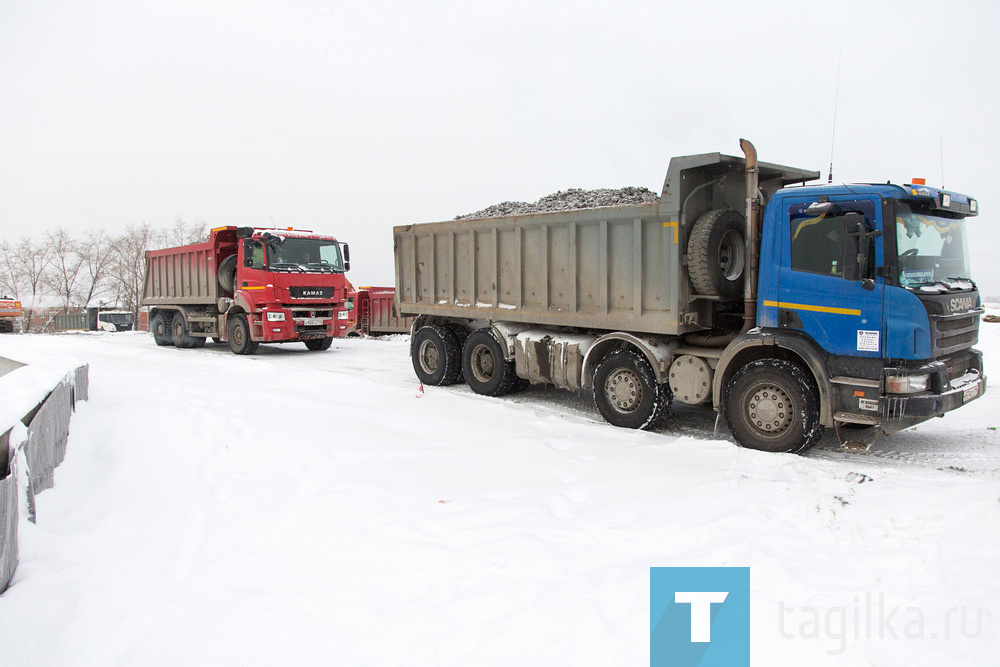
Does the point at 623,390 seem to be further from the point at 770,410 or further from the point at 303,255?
the point at 303,255

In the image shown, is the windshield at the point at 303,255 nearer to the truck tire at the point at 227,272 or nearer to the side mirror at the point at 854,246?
the truck tire at the point at 227,272

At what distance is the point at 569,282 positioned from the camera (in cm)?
866

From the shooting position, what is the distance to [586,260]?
27.7ft

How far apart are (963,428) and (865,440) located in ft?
5.67

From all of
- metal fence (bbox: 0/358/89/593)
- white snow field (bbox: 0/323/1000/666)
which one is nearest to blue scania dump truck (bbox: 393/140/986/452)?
white snow field (bbox: 0/323/1000/666)

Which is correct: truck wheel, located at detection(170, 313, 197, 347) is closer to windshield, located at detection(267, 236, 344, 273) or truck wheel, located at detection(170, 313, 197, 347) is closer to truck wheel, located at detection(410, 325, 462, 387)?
windshield, located at detection(267, 236, 344, 273)

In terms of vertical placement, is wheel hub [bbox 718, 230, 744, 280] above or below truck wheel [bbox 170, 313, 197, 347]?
above

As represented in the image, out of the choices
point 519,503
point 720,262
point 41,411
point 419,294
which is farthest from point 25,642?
point 419,294

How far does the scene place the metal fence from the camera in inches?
141

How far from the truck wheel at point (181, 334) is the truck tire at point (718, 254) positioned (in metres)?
15.4

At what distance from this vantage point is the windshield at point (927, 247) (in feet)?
19.6

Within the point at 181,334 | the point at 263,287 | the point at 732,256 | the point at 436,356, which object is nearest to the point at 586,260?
the point at 732,256

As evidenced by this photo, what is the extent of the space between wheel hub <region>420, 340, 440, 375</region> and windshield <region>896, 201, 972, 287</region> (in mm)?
6965


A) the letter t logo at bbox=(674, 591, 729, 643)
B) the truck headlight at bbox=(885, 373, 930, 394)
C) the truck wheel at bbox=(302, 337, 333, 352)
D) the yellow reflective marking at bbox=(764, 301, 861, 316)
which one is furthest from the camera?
the truck wheel at bbox=(302, 337, 333, 352)
